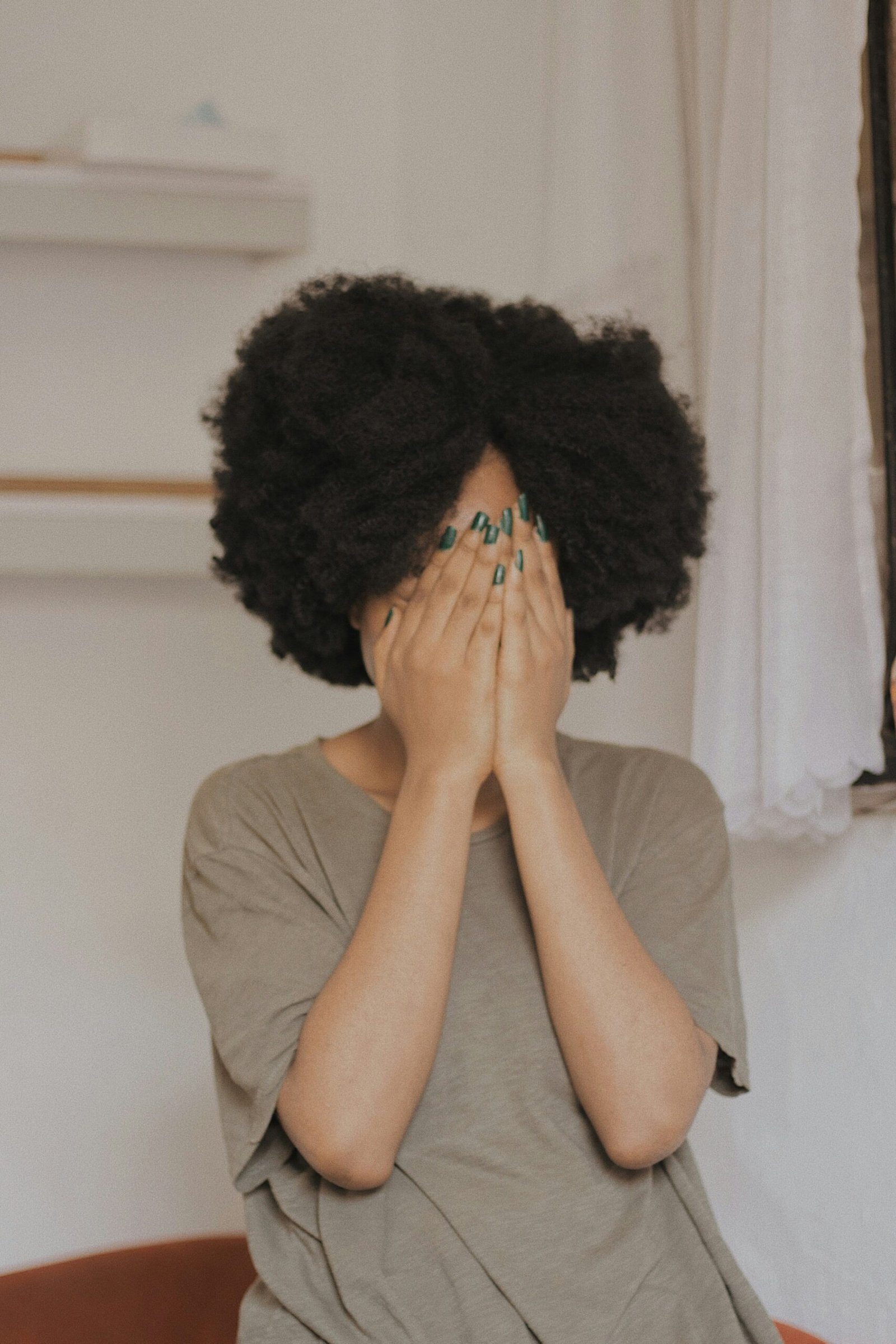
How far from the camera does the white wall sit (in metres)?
1.90

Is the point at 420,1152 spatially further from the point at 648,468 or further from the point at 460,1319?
the point at 648,468

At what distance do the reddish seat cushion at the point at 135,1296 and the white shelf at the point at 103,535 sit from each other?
0.88 meters

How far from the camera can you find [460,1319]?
1.09 meters

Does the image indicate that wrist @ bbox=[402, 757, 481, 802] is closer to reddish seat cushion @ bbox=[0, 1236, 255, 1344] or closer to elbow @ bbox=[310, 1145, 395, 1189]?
elbow @ bbox=[310, 1145, 395, 1189]

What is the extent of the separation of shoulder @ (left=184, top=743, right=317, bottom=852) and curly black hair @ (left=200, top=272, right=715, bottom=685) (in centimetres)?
14

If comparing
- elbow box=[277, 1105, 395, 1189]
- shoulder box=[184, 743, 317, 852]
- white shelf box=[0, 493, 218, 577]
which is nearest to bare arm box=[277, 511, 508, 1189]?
elbow box=[277, 1105, 395, 1189]

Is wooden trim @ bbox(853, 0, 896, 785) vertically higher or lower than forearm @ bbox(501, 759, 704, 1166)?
higher

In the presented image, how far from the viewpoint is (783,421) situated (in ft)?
4.89

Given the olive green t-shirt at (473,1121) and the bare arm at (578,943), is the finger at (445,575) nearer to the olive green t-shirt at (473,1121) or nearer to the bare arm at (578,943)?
the bare arm at (578,943)

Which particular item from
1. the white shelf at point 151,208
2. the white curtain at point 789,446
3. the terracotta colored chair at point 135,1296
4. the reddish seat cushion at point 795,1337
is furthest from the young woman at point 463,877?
the terracotta colored chair at point 135,1296

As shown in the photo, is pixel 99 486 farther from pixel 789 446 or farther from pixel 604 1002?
pixel 604 1002

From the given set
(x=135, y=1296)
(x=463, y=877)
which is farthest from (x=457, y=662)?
(x=135, y=1296)

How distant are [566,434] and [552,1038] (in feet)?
1.67

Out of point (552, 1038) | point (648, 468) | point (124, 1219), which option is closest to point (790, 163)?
point (648, 468)
